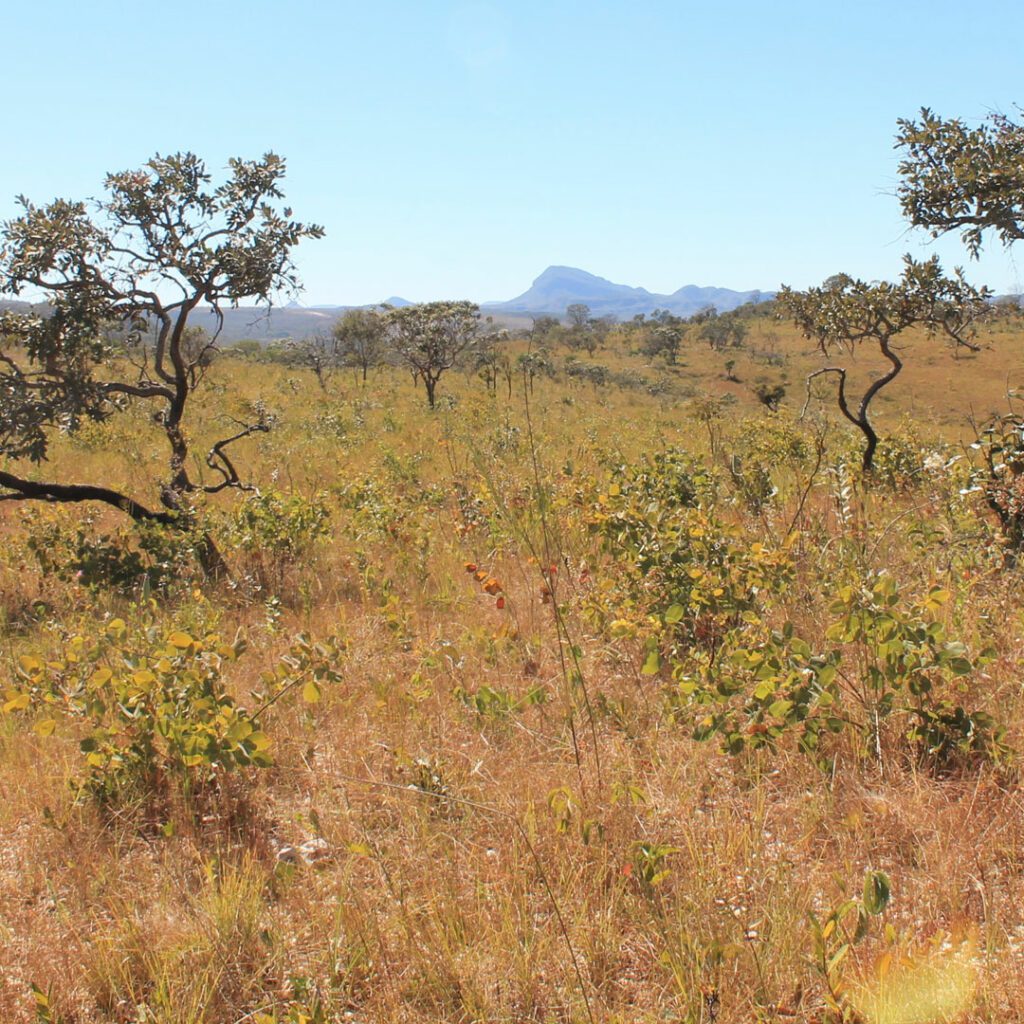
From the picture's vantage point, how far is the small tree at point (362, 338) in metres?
33.7

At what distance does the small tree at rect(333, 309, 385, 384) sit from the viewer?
3372cm

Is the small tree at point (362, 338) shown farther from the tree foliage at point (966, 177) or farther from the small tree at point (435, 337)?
the tree foliage at point (966, 177)

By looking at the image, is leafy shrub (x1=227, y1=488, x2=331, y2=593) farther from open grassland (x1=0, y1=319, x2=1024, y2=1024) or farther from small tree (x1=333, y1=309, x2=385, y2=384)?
small tree (x1=333, y1=309, x2=385, y2=384)

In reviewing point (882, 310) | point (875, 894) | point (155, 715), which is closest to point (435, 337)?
point (882, 310)

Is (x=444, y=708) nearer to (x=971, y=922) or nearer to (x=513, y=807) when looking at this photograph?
(x=513, y=807)

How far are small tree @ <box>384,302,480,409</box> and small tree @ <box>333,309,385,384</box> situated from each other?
25.2 ft

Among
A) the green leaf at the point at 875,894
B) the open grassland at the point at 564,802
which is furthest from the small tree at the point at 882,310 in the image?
the green leaf at the point at 875,894

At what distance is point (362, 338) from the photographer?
3397 cm

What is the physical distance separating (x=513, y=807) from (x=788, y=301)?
8686 millimetres

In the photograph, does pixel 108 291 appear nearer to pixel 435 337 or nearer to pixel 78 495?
pixel 78 495

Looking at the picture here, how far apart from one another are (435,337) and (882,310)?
16.8m

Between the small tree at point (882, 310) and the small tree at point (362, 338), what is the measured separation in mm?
25490

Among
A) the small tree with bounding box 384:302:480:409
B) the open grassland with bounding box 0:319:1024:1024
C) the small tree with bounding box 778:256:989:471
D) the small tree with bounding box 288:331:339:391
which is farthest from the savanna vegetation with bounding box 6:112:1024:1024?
the small tree with bounding box 288:331:339:391

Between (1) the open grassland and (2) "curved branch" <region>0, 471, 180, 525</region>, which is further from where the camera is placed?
(2) "curved branch" <region>0, 471, 180, 525</region>
